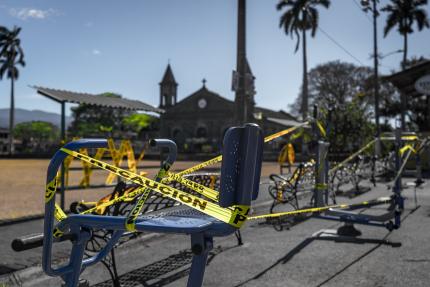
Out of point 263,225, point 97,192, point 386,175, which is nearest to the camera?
point 263,225

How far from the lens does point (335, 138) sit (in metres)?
25.1

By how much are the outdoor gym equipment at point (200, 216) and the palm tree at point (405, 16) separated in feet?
141

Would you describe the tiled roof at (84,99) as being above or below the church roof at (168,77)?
below

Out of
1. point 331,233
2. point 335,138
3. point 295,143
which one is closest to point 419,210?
point 331,233

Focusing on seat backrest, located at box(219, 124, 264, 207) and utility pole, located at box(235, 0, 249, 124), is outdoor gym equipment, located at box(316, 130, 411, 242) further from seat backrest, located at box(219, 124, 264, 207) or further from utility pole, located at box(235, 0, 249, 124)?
seat backrest, located at box(219, 124, 264, 207)

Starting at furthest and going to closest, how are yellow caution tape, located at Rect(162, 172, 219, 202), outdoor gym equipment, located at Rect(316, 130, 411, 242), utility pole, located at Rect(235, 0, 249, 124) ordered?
utility pole, located at Rect(235, 0, 249, 124), outdoor gym equipment, located at Rect(316, 130, 411, 242), yellow caution tape, located at Rect(162, 172, 219, 202)

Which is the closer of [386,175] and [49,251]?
[49,251]

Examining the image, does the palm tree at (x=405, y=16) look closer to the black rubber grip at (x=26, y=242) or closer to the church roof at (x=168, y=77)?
the church roof at (x=168, y=77)

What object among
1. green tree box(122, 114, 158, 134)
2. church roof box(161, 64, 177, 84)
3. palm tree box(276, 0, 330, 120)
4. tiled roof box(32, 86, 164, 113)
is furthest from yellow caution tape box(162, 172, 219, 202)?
green tree box(122, 114, 158, 134)

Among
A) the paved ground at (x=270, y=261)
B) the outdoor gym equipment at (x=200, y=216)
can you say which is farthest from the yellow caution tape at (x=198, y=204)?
the paved ground at (x=270, y=261)

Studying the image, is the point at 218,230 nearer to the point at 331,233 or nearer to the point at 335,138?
the point at 331,233

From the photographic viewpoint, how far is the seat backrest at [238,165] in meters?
1.72

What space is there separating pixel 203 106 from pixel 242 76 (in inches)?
2174

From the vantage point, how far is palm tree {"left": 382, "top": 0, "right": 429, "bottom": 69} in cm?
4034
